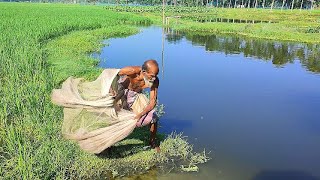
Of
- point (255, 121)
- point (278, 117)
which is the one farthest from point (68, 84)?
point (278, 117)

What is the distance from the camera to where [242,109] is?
288 inches

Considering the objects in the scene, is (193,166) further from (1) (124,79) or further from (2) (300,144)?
(2) (300,144)

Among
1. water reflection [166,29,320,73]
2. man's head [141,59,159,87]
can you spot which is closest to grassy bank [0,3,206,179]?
man's head [141,59,159,87]

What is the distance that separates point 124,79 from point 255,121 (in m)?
3.18

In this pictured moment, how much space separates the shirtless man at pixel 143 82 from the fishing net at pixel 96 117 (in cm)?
15

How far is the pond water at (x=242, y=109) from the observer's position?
5.00 metres

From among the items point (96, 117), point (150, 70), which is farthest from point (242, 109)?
point (96, 117)

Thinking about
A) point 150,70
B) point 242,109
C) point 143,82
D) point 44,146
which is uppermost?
point 150,70

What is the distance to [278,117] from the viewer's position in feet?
22.7

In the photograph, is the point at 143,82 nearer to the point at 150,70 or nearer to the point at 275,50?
the point at 150,70

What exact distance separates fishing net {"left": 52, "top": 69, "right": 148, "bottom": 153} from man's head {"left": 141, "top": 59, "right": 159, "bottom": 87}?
1.24 ft

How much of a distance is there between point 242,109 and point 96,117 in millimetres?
3971

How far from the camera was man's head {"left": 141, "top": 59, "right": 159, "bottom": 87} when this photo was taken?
4.00 metres

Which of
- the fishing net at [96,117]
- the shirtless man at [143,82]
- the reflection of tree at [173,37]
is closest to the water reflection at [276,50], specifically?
the reflection of tree at [173,37]
